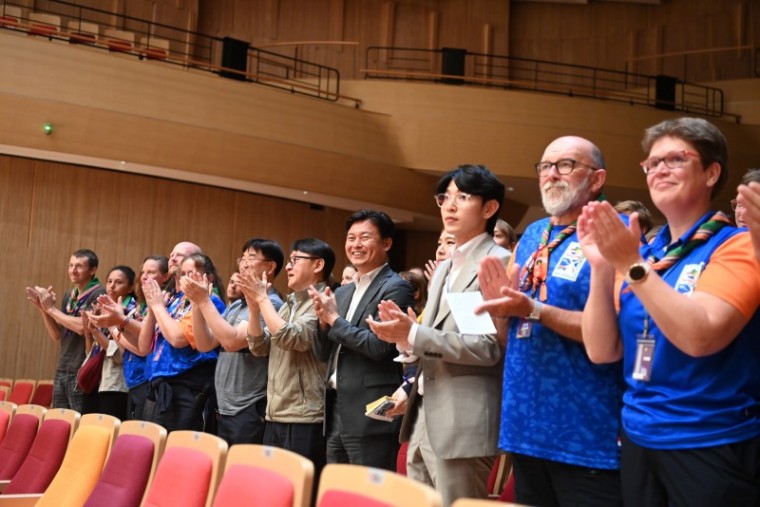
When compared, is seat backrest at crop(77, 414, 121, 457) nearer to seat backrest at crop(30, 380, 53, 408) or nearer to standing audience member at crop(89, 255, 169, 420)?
standing audience member at crop(89, 255, 169, 420)

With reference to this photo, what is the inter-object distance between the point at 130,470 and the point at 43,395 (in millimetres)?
5360

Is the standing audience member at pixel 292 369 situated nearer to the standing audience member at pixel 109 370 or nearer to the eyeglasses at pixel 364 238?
the eyeglasses at pixel 364 238

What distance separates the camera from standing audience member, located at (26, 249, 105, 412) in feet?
19.4

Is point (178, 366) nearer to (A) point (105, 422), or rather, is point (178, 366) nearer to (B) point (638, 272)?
(A) point (105, 422)

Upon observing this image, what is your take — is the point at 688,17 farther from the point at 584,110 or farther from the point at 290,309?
the point at 290,309


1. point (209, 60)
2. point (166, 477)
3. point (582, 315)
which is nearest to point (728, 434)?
point (582, 315)

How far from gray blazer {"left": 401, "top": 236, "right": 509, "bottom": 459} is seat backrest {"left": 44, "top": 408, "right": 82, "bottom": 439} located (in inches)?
65.4

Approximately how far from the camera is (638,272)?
1823mm

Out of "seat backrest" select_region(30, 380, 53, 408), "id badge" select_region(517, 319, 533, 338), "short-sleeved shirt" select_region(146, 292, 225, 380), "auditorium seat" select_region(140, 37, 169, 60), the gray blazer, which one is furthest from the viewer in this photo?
"auditorium seat" select_region(140, 37, 169, 60)

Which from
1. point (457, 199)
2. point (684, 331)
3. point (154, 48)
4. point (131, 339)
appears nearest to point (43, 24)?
point (154, 48)

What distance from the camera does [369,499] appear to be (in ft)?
5.72

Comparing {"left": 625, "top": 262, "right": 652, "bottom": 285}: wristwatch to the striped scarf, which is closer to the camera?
{"left": 625, "top": 262, "right": 652, "bottom": 285}: wristwatch

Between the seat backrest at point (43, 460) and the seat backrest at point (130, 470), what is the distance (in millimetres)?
715

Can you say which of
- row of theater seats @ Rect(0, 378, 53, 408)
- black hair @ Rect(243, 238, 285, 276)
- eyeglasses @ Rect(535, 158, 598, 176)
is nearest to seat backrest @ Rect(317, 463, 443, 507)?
eyeglasses @ Rect(535, 158, 598, 176)
